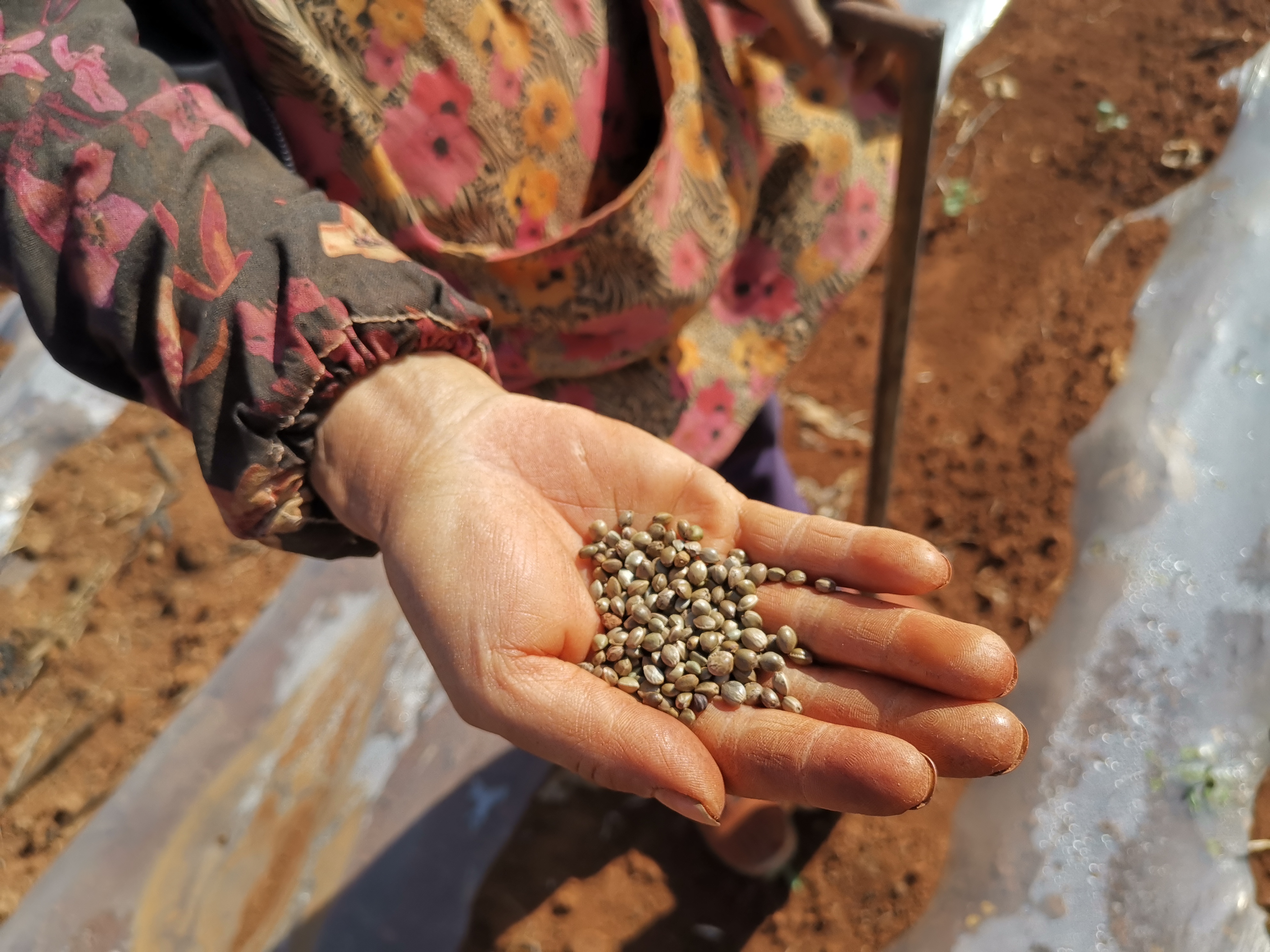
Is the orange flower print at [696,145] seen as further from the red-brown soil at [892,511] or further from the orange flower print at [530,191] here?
the red-brown soil at [892,511]

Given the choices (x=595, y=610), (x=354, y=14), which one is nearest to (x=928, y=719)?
(x=595, y=610)

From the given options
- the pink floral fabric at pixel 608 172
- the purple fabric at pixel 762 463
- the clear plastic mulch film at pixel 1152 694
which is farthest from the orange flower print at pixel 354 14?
the clear plastic mulch film at pixel 1152 694

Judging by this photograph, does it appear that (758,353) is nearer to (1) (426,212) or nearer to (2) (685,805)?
(1) (426,212)

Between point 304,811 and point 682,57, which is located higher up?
point 682,57

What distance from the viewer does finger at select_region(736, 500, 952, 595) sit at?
1401 millimetres

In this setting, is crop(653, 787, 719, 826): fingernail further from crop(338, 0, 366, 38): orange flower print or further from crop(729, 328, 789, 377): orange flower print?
crop(338, 0, 366, 38): orange flower print

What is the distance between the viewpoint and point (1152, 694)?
248 cm

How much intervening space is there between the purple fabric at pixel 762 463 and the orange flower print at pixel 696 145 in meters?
0.77

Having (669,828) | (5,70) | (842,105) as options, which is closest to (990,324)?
(842,105)

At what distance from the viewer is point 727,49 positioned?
182 centimetres

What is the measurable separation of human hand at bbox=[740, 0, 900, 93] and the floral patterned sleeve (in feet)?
3.22

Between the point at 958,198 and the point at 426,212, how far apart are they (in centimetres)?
315

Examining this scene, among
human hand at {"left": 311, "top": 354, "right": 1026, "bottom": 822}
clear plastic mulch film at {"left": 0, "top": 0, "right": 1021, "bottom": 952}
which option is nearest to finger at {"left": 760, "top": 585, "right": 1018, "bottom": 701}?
human hand at {"left": 311, "top": 354, "right": 1026, "bottom": 822}

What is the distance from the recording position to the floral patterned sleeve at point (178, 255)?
1253 millimetres
